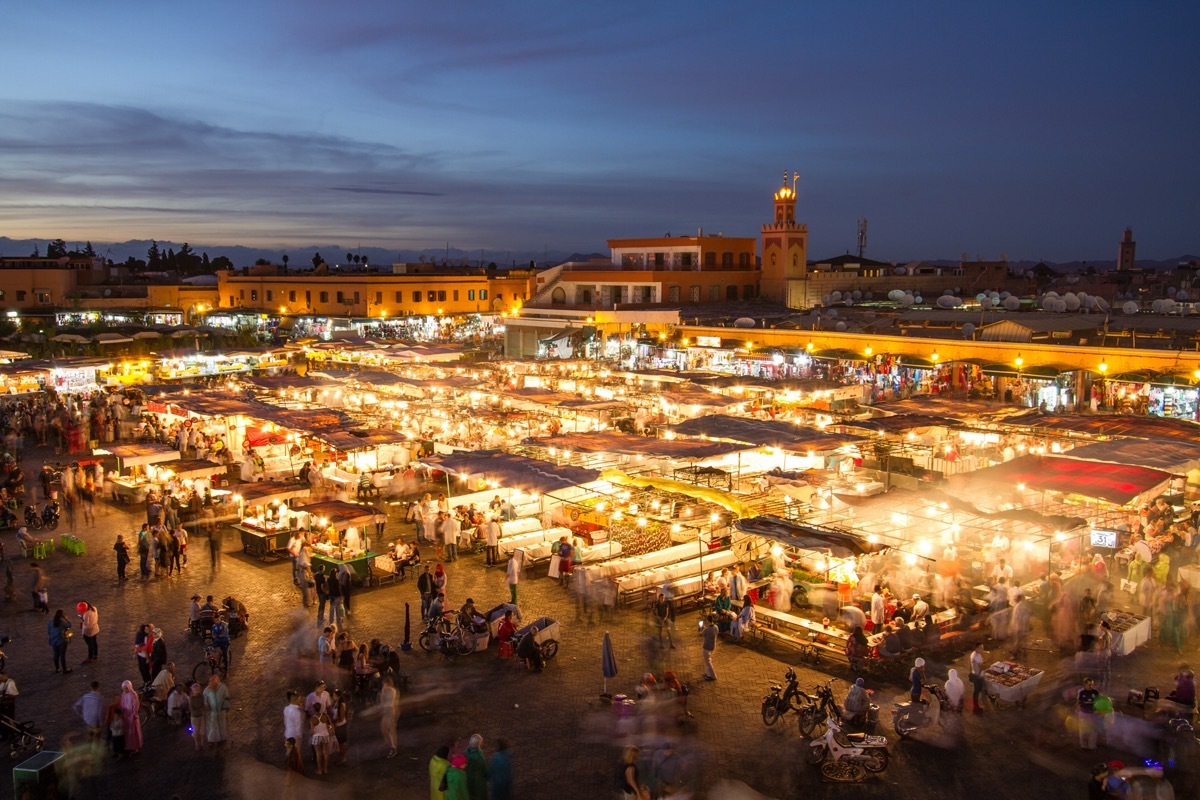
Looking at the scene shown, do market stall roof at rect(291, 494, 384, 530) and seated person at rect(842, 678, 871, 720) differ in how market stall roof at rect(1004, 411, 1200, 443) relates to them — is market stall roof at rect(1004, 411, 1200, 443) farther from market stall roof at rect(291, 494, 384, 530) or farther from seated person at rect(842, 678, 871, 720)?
market stall roof at rect(291, 494, 384, 530)

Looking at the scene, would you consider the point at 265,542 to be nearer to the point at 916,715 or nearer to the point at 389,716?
the point at 389,716

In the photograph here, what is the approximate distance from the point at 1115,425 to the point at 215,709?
1713 cm

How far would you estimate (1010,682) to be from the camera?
36.0 feet

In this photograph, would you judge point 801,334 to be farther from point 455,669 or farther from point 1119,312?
point 455,669

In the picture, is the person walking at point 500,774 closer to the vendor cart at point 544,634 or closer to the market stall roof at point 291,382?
the vendor cart at point 544,634

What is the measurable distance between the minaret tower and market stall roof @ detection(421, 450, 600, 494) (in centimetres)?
3081

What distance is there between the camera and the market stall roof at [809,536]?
1278cm

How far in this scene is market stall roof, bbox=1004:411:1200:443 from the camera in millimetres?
17750

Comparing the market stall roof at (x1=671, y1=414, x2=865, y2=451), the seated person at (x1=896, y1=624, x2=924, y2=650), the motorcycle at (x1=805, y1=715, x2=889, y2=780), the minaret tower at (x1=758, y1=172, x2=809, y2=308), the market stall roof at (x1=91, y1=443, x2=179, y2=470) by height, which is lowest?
the motorcycle at (x1=805, y1=715, x2=889, y2=780)

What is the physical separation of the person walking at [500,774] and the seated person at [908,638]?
5716 mm

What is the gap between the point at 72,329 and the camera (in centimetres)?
5034

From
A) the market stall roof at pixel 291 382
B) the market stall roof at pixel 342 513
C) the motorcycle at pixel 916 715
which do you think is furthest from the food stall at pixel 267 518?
the motorcycle at pixel 916 715

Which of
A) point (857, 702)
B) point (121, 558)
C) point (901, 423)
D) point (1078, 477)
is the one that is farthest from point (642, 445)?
point (121, 558)

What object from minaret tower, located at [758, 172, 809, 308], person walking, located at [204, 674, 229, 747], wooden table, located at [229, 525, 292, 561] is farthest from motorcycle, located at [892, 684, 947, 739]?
minaret tower, located at [758, 172, 809, 308]
